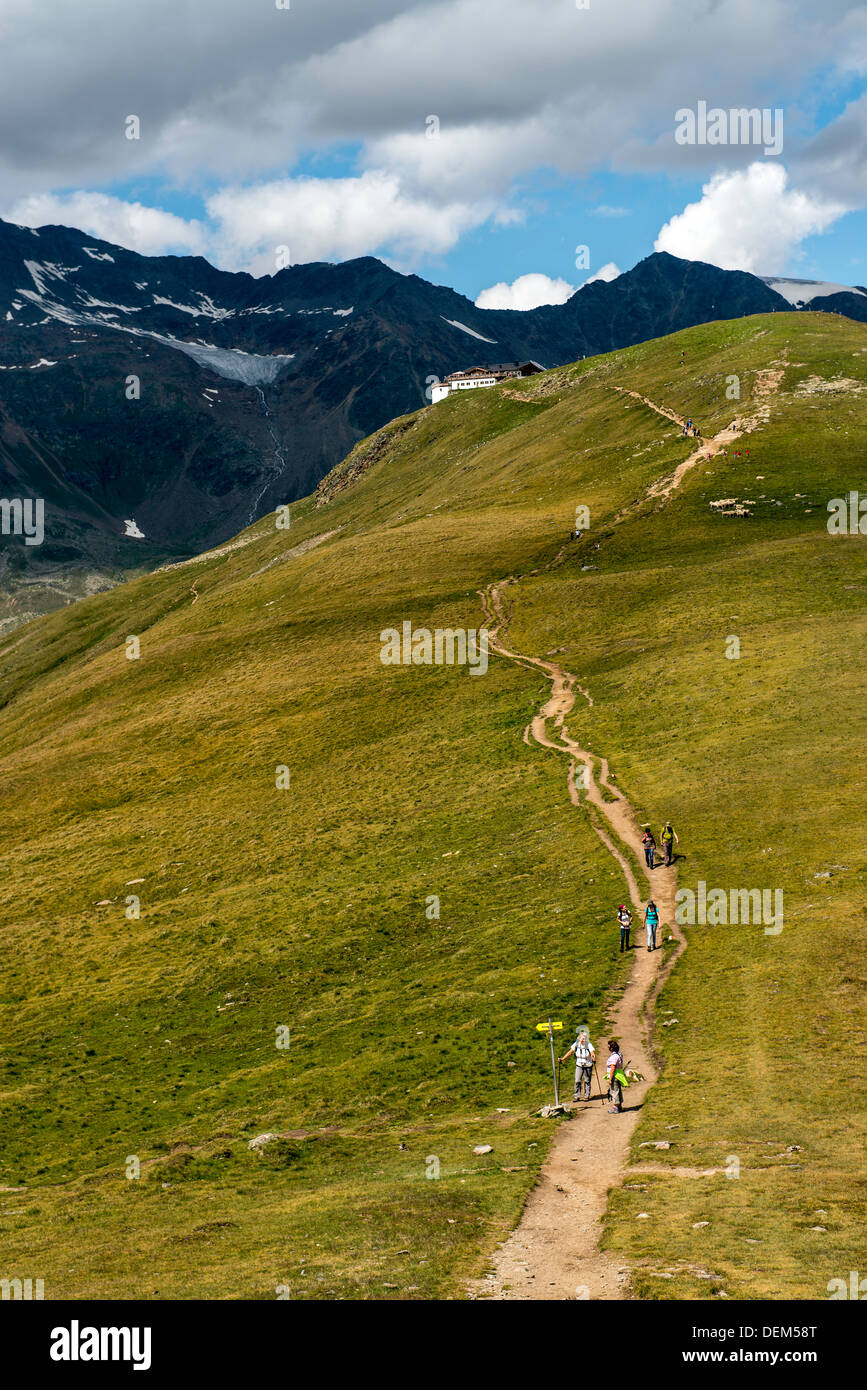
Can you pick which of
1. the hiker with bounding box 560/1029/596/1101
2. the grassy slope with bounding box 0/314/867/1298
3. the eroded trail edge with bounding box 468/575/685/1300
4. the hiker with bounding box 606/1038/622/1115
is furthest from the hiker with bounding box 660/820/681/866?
the hiker with bounding box 606/1038/622/1115

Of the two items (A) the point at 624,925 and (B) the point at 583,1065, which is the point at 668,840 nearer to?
(A) the point at 624,925

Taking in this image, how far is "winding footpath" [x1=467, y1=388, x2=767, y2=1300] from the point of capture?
21625mm

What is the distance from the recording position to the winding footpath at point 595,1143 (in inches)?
851

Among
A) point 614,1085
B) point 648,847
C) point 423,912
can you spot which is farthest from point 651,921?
point 423,912

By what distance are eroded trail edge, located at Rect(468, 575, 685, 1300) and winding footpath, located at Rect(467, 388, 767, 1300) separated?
0.09 ft

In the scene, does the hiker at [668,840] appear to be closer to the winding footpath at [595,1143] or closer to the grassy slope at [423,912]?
the winding footpath at [595,1143]

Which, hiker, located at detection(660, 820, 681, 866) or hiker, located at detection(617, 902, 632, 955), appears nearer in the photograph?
hiker, located at detection(617, 902, 632, 955)

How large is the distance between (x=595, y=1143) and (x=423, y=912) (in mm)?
23479

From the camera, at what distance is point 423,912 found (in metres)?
53.1

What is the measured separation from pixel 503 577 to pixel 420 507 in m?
51.6

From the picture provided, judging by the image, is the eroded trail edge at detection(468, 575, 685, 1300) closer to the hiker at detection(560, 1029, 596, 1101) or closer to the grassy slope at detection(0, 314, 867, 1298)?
the hiker at detection(560, 1029, 596, 1101)

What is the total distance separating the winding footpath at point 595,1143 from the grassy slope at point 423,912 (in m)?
0.73

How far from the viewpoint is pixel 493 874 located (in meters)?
54.8
